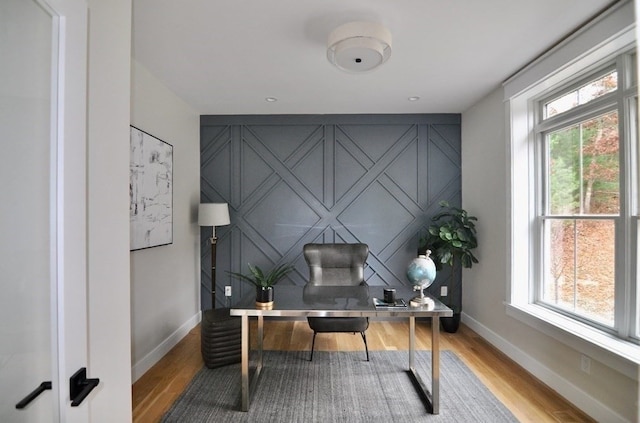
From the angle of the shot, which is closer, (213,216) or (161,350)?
(161,350)

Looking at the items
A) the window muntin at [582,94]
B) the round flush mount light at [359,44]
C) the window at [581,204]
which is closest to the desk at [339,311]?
the window at [581,204]

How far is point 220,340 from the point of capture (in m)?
2.68

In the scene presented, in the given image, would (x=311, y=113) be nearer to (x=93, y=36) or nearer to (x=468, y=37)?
(x=468, y=37)

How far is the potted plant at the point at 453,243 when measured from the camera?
3344mm

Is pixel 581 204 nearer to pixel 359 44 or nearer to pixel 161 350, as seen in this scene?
pixel 359 44

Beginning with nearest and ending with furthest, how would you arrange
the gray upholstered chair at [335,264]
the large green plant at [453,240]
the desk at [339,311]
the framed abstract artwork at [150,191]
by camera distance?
the desk at [339,311]
the framed abstract artwork at [150,191]
the gray upholstered chair at [335,264]
the large green plant at [453,240]

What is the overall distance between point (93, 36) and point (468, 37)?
7.33ft

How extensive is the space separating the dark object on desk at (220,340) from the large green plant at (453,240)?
223cm

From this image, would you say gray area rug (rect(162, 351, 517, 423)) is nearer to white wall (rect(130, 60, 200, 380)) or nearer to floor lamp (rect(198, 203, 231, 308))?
white wall (rect(130, 60, 200, 380))

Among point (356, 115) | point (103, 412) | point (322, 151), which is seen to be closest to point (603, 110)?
point (356, 115)

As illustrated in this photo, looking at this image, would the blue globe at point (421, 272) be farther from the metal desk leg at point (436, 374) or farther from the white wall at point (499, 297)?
the white wall at point (499, 297)

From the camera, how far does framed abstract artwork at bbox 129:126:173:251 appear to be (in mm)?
2477

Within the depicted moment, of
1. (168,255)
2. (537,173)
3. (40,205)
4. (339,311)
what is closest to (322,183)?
(168,255)

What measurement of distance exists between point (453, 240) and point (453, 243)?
4 centimetres
